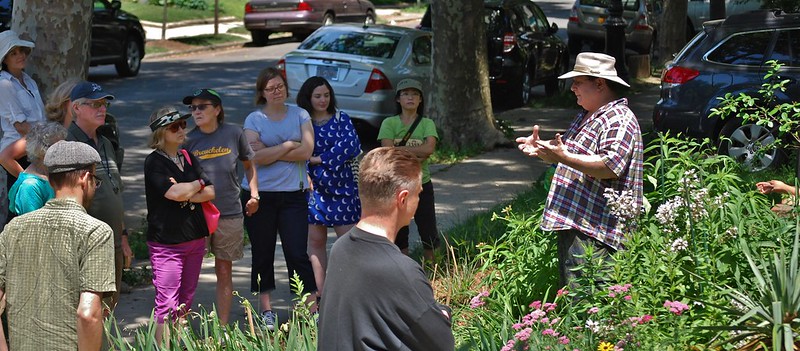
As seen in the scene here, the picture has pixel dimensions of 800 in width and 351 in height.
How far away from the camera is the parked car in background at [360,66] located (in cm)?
1396

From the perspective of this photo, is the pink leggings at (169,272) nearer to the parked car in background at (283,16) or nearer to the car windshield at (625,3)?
the car windshield at (625,3)

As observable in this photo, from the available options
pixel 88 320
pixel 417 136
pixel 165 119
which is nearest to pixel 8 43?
pixel 165 119

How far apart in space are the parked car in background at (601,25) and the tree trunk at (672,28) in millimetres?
1819

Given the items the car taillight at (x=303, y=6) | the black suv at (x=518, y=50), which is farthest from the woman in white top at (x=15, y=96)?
the car taillight at (x=303, y=6)

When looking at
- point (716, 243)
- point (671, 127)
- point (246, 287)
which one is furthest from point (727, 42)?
point (716, 243)

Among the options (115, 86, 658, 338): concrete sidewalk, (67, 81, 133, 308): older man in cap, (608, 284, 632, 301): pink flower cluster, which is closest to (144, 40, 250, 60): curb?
(115, 86, 658, 338): concrete sidewalk

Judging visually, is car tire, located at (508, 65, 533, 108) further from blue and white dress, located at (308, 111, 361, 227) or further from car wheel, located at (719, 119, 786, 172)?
blue and white dress, located at (308, 111, 361, 227)

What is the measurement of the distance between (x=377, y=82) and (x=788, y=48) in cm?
494

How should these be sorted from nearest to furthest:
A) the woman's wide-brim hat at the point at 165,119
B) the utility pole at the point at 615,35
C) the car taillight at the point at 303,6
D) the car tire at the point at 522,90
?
the woman's wide-brim hat at the point at 165,119 → the car tire at the point at 522,90 → the utility pole at the point at 615,35 → the car taillight at the point at 303,6

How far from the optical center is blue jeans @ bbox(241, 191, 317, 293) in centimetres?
731

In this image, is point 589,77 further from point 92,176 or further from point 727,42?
point 727,42

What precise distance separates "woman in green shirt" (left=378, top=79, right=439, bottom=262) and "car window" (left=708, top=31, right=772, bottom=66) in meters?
4.58

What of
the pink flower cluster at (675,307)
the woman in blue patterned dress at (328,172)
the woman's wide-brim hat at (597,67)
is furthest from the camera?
the woman in blue patterned dress at (328,172)

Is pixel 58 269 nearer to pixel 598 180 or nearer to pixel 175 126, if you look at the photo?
pixel 175 126
